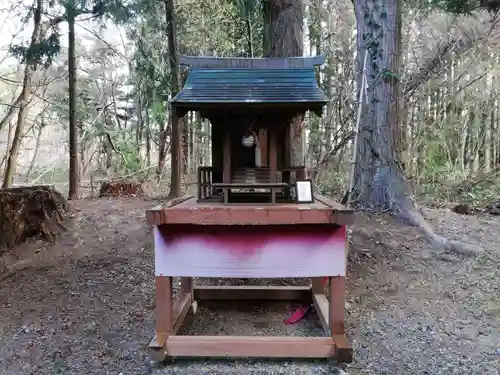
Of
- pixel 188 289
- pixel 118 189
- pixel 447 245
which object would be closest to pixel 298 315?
pixel 188 289

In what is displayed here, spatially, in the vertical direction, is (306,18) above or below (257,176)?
above

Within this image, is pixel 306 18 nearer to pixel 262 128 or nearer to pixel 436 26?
pixel 436 26

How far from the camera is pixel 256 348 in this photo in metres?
2.28

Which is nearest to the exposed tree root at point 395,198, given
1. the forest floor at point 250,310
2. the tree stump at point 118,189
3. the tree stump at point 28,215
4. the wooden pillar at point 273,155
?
the forest floor at point 250,310

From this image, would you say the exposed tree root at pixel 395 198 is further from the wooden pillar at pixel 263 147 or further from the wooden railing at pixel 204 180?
the wooden railing at pixel 204 180

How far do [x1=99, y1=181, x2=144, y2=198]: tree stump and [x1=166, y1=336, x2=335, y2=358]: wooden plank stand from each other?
463cm

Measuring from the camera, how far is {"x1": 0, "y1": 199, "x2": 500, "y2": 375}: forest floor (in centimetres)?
234

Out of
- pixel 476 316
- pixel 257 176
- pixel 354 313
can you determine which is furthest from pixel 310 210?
pixel 476 316

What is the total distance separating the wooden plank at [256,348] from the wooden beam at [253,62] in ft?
5.75

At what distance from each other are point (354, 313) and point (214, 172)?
5.07 feet

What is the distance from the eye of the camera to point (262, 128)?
254 cm

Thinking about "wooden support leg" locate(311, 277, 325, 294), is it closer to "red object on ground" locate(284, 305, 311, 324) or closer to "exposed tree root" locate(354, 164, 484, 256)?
"red object on ground" locate(284, 305, 311, 324)

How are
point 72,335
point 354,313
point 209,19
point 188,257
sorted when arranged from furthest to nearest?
point 209,19, point 354,313, point 72,335, point 188,257

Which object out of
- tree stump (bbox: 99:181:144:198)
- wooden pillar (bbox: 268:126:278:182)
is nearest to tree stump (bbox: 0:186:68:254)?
tree stump (bbox: 99:181:144:198)
